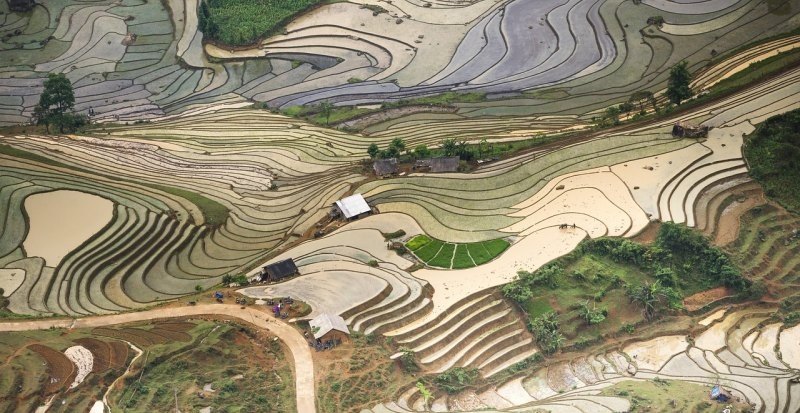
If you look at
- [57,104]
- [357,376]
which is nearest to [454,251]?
[357,376]

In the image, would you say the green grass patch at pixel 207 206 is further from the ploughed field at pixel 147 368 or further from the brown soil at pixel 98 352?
the brown soil at pixel 98 352

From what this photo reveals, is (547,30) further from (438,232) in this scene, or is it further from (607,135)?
(438,232)

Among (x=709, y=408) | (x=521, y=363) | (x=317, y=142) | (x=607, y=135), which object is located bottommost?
(x=709, y=408)

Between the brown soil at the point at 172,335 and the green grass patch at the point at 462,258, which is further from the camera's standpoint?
the green grass patch at the point at 462,258

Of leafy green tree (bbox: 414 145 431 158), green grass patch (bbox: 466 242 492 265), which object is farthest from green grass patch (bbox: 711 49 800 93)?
green grass patch (bbox: 466 242 492 265)

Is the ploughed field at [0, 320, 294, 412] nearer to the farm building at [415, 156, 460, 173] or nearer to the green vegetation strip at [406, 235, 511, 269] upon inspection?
the green vegetation strip at [406, 235, 511, 269]

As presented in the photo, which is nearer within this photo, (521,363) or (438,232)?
(521,363)

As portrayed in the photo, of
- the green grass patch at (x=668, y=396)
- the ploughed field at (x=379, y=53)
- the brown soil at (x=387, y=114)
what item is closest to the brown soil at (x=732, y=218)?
the green grass patch at (x=668, y=396)

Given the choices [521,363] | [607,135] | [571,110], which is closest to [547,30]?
[571,110]
